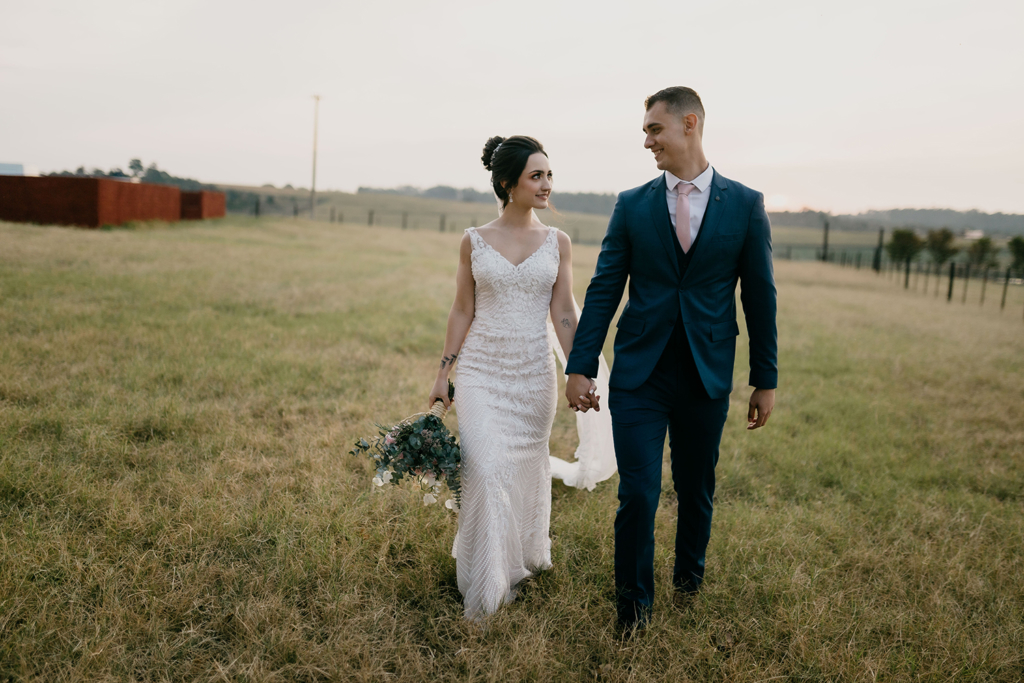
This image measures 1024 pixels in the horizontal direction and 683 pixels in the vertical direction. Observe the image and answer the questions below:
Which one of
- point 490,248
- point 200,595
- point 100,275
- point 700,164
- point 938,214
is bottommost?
point 200,595

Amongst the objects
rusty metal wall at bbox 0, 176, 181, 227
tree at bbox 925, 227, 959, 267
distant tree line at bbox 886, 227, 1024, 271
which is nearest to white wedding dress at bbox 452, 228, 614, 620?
rusty metal wall at bbox 0, 176, 181, 227

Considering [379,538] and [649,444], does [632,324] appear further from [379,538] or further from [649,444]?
[379,538]

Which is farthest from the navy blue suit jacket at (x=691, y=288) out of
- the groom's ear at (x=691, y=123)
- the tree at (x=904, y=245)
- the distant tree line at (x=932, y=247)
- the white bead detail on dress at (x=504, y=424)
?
the tree at (x=904, y=245)

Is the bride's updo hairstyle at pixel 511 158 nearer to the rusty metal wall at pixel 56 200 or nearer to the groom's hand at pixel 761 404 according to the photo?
the groom's hand at pixel 761 404

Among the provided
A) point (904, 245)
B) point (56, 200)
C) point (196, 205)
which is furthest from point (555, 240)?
point (904, 245)

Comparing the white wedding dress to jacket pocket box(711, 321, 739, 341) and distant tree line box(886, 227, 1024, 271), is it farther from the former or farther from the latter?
distant tree line box(886, 227, 1024, 271)

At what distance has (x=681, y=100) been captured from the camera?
2.97 meters

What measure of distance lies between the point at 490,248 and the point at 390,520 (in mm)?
1875

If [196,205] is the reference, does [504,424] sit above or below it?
below

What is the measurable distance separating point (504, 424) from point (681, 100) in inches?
73.1

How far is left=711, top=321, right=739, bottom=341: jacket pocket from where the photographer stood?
3041 millimetres

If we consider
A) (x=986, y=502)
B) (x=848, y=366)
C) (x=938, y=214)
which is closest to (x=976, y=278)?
(x=848, y=366)

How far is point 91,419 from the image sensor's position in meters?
5.28

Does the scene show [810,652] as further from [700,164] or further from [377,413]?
[377,413]
